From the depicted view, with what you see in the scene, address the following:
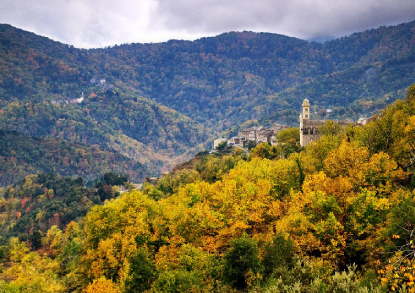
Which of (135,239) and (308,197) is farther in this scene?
(135,239)

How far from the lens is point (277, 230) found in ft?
104

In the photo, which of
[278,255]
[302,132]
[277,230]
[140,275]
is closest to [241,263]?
[278,255]

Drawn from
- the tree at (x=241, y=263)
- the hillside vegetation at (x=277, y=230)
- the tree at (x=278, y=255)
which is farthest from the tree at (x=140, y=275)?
the tree at (x=278, y=255)

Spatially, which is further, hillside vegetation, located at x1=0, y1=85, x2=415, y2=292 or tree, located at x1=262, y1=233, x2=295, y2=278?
tree, located at x1=262, y1=233, x2=295, y2=278

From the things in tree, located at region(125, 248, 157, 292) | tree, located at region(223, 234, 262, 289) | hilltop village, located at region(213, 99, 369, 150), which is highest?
hilltop village, located at region(213, 99, 369, 150)

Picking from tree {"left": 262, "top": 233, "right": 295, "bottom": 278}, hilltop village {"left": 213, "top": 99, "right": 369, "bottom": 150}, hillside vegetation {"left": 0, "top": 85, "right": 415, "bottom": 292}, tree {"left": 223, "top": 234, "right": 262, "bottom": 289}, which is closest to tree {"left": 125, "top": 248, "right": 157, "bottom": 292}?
hillside vegetation {"left": 0, "top": 85, "right": 415, "bottom": 292}

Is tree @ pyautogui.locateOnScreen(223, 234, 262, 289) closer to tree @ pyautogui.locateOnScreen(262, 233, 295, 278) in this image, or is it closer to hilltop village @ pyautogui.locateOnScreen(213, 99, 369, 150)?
tree @ pyautogui.locateOnScreen(262, 233, 295, 278)

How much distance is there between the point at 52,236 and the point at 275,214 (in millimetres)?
83186

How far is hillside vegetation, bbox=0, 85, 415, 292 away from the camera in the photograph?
24609 mm

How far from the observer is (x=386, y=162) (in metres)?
35.2

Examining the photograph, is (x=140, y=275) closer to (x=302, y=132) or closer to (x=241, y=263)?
(x=241, y=263)

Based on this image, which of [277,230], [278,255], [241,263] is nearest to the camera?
[278,255]

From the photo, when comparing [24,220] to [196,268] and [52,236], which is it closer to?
[52,236]

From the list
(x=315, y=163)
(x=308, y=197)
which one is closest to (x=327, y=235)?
(x=308, y=197)
